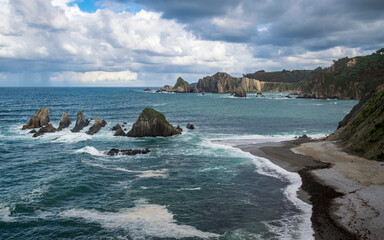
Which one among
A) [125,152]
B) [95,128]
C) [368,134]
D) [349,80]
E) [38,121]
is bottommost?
[125,152]

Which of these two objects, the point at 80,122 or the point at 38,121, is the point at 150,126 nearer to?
the point at 80,122

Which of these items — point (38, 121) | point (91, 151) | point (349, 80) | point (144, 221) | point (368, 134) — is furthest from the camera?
point (349, 80)

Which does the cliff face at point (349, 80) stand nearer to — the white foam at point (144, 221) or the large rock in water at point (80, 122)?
the large rock in water at point (80, 122)

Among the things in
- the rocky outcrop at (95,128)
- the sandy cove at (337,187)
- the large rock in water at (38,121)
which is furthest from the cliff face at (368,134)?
the large rock in water at (38,121)

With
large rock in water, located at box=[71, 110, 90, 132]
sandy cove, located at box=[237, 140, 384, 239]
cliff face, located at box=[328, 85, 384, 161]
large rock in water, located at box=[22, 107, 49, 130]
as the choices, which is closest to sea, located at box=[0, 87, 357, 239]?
sandy cove, located at box=[237, 140, 384, 239]

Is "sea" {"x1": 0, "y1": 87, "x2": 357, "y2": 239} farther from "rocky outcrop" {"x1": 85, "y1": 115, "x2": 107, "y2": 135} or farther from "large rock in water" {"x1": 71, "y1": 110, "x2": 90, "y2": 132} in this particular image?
"large rock in water" {"x1": 71, "y1": 110, "x2": 90, "y2": 132}

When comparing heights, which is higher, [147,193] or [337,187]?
[337,187]

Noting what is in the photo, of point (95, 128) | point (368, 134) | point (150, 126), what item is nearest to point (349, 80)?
point (368, 134)

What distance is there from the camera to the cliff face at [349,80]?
177 metres

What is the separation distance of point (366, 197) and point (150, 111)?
1620 inches

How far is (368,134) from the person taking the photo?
38531 mm

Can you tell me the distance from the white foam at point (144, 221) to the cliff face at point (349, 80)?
608 feet

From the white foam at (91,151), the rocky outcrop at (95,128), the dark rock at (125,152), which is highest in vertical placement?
the rocky outcrop at (95,128)

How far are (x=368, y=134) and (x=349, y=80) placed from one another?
164339 millimetres
